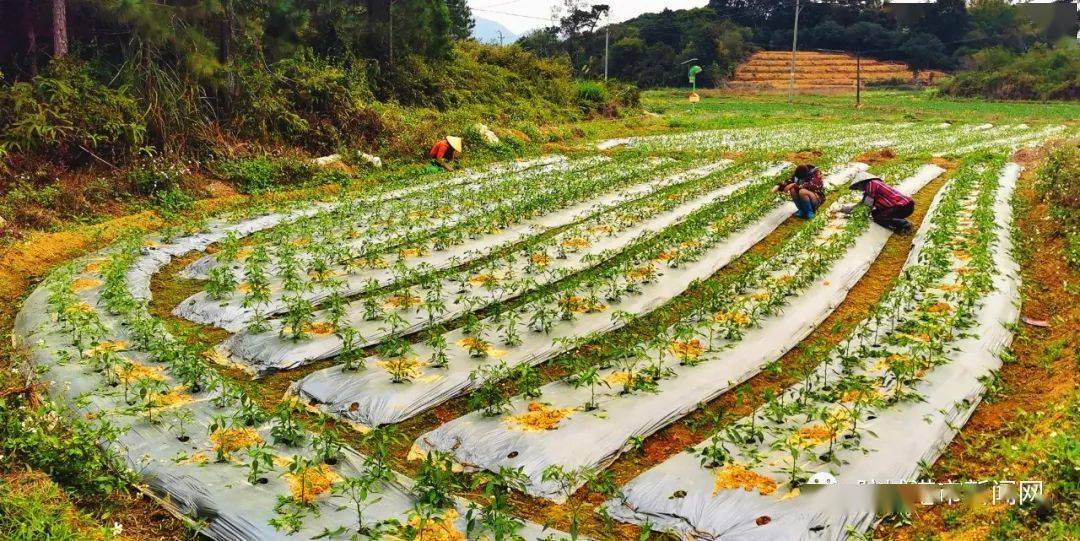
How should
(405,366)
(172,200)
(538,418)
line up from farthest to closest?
(172,200) → (405,366) → (538,418)

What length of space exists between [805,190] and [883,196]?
Result: 112cm

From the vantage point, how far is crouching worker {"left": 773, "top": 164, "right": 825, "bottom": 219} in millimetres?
11508

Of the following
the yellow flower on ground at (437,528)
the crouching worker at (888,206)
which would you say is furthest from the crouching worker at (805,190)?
the yellow flower on ground at (437,528)

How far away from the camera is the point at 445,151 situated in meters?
16.8

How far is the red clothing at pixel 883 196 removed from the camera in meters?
10.8

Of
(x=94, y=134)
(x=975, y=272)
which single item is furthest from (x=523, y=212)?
(x=94, y=134)

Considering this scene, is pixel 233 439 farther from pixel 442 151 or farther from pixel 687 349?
pixel 442 151

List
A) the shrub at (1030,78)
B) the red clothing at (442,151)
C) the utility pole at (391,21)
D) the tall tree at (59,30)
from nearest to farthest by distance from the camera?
the tall tree at (59,30) < the red clothing at (442,151) < the utility pole at (391,21) < the shrub at (1030,78)

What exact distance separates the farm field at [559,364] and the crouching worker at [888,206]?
23 centimetres

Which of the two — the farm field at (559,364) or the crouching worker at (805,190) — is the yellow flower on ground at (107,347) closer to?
the farm field at (559,364)

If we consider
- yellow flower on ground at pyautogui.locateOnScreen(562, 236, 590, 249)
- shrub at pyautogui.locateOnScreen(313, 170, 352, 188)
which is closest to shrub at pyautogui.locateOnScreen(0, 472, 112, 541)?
yellow flower on ground at pyautogui.locateOnScreen(562, 236, 590, 249)

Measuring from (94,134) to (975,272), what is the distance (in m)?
12.4

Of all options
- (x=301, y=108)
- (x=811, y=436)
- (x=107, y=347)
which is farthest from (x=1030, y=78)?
(x=107, y=347)

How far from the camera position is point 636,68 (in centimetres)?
6388
